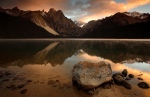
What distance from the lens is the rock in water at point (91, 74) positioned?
15702 mm

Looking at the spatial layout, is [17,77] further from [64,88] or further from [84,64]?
[84,64]

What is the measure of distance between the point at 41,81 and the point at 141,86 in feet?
39.4

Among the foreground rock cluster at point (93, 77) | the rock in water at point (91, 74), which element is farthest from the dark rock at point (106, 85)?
the rock in water at point (91, 74)

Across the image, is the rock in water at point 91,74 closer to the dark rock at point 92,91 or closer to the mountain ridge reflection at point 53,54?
the dark rock at point 92,91

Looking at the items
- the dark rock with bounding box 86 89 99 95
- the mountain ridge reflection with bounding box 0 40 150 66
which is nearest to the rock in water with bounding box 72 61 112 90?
the dark rock with bounding box 86 89 99 95

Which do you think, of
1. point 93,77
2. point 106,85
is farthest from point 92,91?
point 106,85

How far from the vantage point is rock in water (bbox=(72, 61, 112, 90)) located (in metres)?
15.7

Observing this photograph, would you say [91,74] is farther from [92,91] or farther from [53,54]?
[53,54]

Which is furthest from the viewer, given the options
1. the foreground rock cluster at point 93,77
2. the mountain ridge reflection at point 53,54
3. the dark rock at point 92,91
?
the mountain ridge reflection at point 53,54

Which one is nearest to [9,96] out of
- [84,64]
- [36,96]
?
[36,96]

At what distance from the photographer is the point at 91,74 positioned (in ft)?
53.1

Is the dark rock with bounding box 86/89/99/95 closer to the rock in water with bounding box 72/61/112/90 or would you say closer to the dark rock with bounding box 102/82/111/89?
the rock in water with bounding box 72/61/112/90

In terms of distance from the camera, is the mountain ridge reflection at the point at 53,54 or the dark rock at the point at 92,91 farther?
the mountain ridge reflection at the point at 53,54

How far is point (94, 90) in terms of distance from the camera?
→ 15578 millimetres
